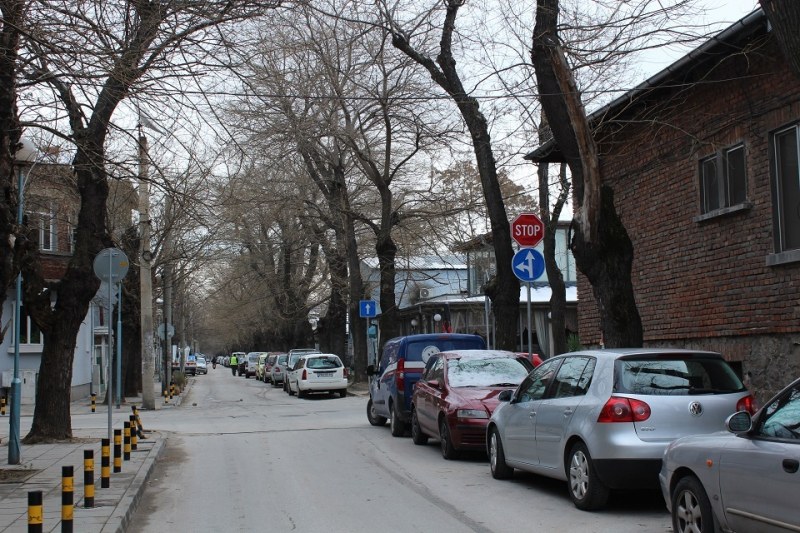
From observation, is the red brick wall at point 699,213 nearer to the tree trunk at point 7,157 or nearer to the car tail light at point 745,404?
the car tail light at point 745,404

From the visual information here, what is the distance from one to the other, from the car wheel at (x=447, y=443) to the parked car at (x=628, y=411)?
11.4 ft

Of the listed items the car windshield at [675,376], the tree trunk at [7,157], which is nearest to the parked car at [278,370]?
the tree trunk at [7,157]

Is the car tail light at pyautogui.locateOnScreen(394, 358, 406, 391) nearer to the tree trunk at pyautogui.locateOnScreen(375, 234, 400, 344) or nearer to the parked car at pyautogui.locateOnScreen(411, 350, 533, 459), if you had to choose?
the parked car at pyautogui.locateOnScreen(411, 350, 533, 459)

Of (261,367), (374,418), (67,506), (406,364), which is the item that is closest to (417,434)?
(406,364)

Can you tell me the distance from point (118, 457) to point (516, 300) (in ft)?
30.1

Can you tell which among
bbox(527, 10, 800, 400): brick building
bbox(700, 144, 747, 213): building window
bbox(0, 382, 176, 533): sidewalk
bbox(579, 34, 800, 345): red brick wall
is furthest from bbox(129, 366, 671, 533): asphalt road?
bbox(700, 144, 747, 213): building window

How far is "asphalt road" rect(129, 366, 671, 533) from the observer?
858 cm

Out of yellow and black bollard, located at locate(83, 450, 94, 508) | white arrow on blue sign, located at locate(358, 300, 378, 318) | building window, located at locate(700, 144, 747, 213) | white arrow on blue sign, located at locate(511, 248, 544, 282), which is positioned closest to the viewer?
yellow and black bollard, located at locate(83, 450, 94, 508)

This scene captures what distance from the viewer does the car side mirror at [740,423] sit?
6.20 metres

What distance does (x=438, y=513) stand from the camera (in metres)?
9.04

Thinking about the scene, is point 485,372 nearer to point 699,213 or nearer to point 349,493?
point 349,493

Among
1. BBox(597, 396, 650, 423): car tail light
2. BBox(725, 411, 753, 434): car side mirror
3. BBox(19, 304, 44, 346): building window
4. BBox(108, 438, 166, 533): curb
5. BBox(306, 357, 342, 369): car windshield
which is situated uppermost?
BBox(19, 304, 44, 346): building window

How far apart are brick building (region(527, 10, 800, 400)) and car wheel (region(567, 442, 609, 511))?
5340 millimetres

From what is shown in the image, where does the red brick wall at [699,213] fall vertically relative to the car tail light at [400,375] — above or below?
above
